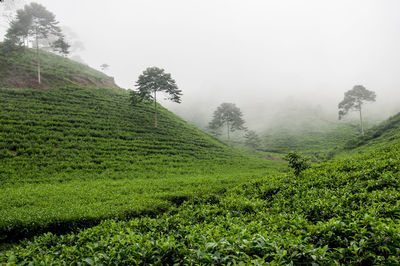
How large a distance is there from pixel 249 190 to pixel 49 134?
77.5 ft

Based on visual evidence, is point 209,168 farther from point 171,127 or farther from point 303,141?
point 303,141

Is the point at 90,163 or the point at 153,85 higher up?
the point at 153,85

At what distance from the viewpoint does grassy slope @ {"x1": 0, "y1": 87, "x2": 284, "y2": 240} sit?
9.80 metres

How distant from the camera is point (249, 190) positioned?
10.6m

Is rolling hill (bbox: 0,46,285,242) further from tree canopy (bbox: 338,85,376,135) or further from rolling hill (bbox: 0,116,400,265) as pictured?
tree canopy (bbox: 338,85,376,135)

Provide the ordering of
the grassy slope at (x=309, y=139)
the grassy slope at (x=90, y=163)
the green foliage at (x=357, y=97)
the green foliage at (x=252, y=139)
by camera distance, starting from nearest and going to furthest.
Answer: the grassy slope at (x=90, y=163), the green foliage at (x=357, y=97), the grassy slope at (x=309, y=139), the green foliage at (x=252, y=139)

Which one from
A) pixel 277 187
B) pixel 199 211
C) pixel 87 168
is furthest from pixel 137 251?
pixel 87 168

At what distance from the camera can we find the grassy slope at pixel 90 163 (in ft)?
32.1

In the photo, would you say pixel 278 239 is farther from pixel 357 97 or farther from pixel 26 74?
pixel 357 97

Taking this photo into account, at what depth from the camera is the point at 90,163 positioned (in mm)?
18969

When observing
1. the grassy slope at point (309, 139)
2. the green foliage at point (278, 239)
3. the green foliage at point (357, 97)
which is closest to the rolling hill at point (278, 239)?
the green foliage at point (278, 239)

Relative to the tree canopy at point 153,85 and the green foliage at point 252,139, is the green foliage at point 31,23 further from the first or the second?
the green foliage at point 252,139

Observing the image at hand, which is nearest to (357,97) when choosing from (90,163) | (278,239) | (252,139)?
(252,139)

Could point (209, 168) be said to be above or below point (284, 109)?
below
